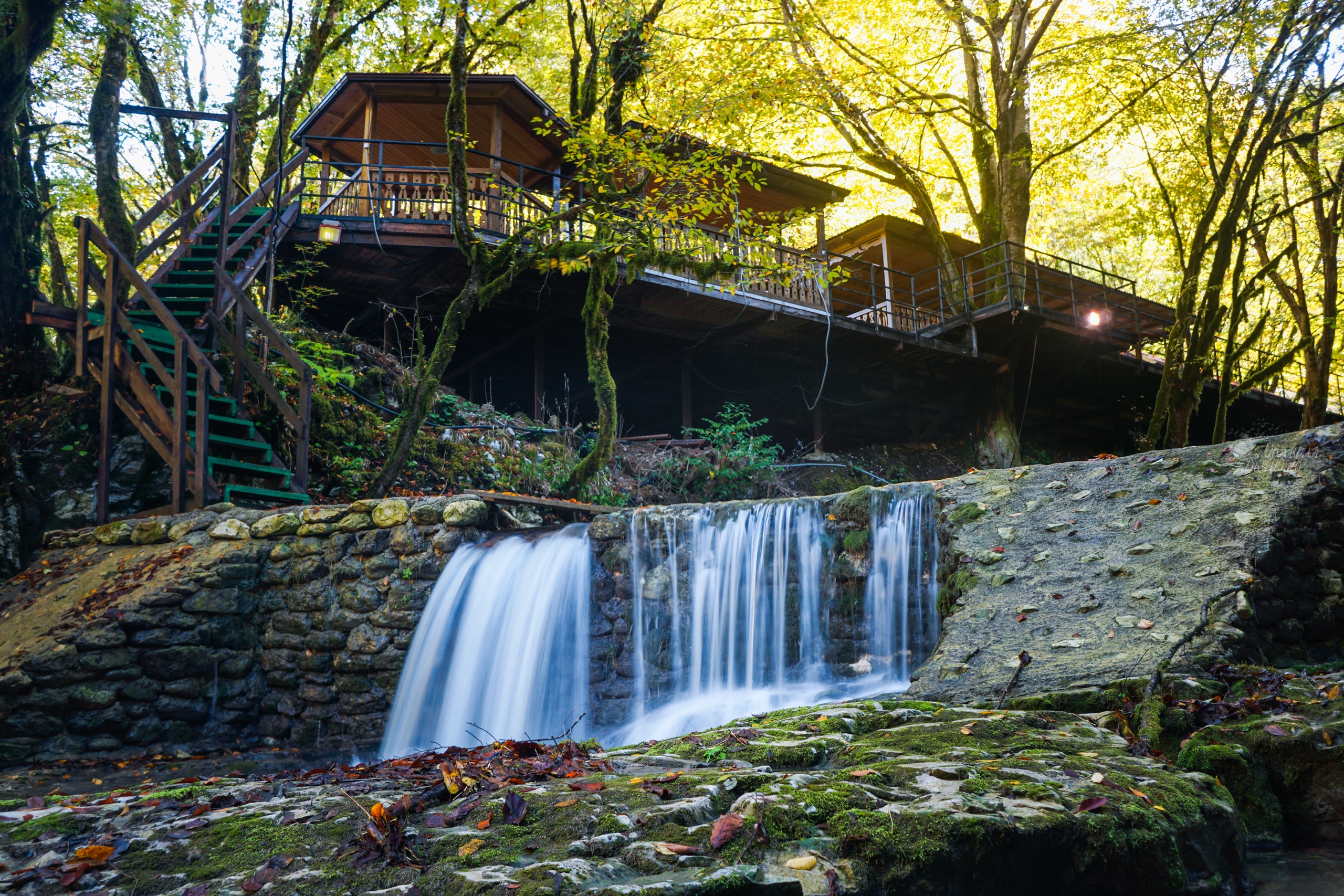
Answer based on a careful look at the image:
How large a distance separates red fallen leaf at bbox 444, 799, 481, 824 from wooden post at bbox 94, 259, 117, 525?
7971mm

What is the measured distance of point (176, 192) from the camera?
1045 cm

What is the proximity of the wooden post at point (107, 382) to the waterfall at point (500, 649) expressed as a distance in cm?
384

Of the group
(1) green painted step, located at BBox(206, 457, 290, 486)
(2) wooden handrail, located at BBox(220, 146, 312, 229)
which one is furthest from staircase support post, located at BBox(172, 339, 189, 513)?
(2) wooden handrail, located at BBox(220, 146, 312, 229)

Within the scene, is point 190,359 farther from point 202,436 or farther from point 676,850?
point 676,850

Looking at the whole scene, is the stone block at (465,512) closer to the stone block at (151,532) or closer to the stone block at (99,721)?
the stone block at (151,532)

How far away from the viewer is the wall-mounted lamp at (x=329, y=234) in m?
12.9

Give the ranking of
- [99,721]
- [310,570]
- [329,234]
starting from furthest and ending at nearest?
[329,234]
[310,570]
[99,721]

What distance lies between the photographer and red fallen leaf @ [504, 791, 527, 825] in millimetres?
2676

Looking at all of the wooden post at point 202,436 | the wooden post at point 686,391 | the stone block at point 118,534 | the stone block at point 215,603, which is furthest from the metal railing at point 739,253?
the stone block at point 118,534

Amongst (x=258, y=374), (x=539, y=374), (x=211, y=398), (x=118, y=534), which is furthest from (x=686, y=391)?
(x=118, y=534)

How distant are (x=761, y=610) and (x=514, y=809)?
16.6 feet

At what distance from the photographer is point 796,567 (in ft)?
25.0

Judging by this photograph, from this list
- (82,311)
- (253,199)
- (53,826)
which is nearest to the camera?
(53,826)

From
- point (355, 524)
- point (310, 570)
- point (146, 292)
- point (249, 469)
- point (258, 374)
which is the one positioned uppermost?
point (146, 292)
